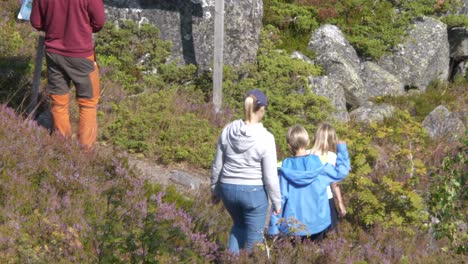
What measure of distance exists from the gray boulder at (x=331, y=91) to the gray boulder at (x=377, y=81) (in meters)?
1.55

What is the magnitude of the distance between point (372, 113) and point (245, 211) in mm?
7029

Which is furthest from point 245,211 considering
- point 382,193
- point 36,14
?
point 36,14

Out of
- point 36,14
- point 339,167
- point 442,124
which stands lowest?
point 442,124

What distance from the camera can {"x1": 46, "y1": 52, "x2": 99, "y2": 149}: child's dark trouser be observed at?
24.7ft

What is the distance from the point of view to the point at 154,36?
11.2 meters

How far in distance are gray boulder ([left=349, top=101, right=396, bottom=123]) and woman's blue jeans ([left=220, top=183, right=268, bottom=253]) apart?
258 inches

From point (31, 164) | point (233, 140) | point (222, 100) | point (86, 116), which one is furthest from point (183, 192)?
point (222, 100)

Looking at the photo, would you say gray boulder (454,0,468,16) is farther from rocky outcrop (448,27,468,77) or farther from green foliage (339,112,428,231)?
green foliage (339,112,428,231)

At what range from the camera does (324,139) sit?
6.56 metres

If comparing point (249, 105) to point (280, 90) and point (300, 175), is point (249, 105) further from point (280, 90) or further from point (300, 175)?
point (280, 90)

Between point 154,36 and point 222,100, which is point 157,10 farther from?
point 222,100

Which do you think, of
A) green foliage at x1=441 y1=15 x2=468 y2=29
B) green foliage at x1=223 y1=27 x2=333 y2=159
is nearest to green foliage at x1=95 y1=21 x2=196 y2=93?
green foliage at x1=223 y1=27 x2=333 y2=159

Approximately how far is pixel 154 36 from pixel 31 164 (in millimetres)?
A: 5020

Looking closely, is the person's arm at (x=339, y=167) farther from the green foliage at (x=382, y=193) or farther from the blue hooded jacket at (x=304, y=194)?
the green foliage at (x=382, y=193)
